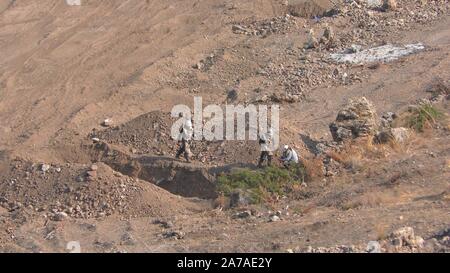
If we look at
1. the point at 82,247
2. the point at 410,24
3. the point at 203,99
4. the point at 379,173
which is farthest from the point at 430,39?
the point at 82,247

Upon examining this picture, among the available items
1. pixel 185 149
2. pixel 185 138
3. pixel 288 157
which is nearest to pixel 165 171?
pixel 185 149

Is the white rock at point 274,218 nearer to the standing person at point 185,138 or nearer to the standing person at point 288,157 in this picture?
the standing person at point 288,157

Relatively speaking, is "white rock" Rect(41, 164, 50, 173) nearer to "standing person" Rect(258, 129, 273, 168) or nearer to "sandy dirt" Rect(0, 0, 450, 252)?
"sandy dirt" Rect(0, 0, 450, 252)

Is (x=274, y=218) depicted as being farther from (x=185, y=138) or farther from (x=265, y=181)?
(x=185, y=138)

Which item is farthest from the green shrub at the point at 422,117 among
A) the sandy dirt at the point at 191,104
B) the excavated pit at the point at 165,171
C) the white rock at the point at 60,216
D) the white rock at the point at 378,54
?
the white rock at the point at 60,216

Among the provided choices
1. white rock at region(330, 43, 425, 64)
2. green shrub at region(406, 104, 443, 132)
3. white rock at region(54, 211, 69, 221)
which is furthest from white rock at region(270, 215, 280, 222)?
white rock at region(330, 43, 425, 64)

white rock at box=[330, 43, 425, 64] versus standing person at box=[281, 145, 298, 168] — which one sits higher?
standing person at box=[281, 145, 298, 168]
